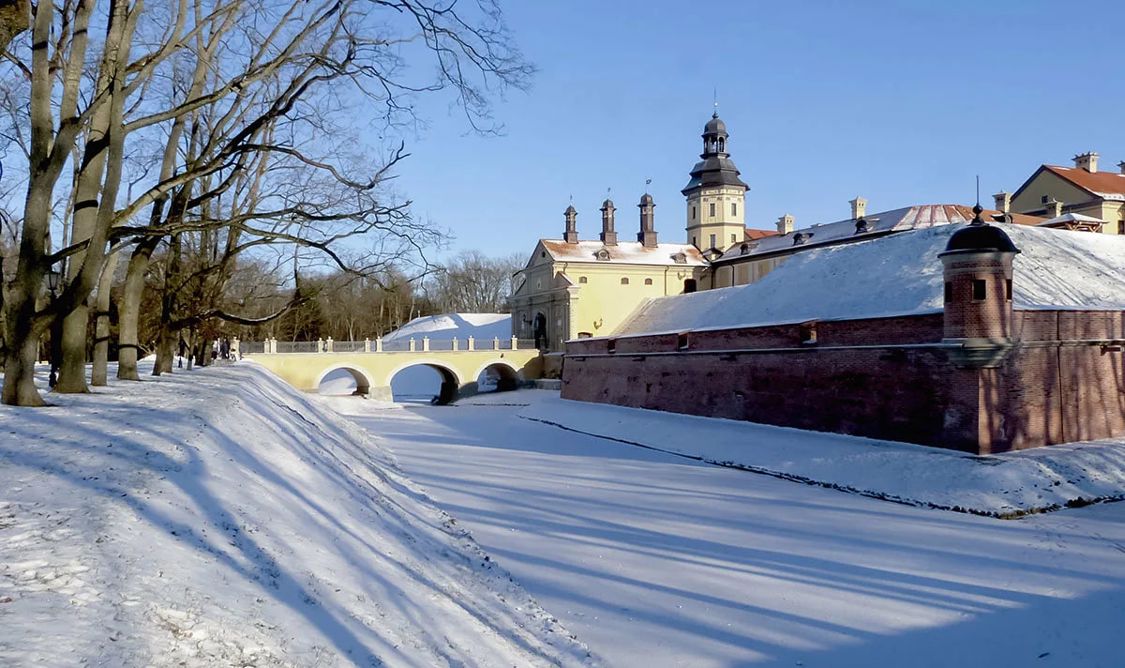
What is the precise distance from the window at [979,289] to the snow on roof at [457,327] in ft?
178

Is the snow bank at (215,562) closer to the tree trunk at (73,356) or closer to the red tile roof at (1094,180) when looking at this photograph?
the tree trunk at (73,356)

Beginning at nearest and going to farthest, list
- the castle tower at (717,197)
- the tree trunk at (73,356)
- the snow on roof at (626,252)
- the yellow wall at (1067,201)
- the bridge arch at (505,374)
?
the tree trunk at (73,356)
the yellow wall at (1067,201)
the bridge arch at (505,374)
the snow on roof at (626,252)
the castle tower at (717,197)

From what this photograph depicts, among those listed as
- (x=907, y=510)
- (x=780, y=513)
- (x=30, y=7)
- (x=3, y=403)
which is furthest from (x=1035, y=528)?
(x=30, y=7)

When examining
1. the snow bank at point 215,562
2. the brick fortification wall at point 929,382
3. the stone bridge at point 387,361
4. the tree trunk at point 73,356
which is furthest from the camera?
the stone bridge at point 387,361

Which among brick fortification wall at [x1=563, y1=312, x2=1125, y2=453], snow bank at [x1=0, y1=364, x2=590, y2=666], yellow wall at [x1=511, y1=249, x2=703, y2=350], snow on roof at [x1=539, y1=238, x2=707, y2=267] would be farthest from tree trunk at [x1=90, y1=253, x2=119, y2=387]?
snow on roof at [x1=539, y1=238, x2=707, y2=267]

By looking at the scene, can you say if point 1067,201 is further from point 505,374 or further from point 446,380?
point 446,380

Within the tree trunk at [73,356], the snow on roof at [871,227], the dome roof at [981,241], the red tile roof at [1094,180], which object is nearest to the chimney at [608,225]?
the snow on roof at [871,227]

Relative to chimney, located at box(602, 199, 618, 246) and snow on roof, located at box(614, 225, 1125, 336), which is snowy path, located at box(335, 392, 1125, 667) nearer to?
snow on roof, located at box(614, 225, 1125, 336)

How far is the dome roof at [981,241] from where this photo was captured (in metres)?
15.4

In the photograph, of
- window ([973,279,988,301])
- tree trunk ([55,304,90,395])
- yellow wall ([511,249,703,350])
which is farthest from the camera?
yellow wall ([511,249,703,350])

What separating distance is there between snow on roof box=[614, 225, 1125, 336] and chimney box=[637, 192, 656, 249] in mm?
23913

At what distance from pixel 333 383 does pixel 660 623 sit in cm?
5487

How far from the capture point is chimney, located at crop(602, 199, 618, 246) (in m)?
51.8

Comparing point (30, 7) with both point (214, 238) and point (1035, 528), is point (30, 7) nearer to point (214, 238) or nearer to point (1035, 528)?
point (214, 238)
